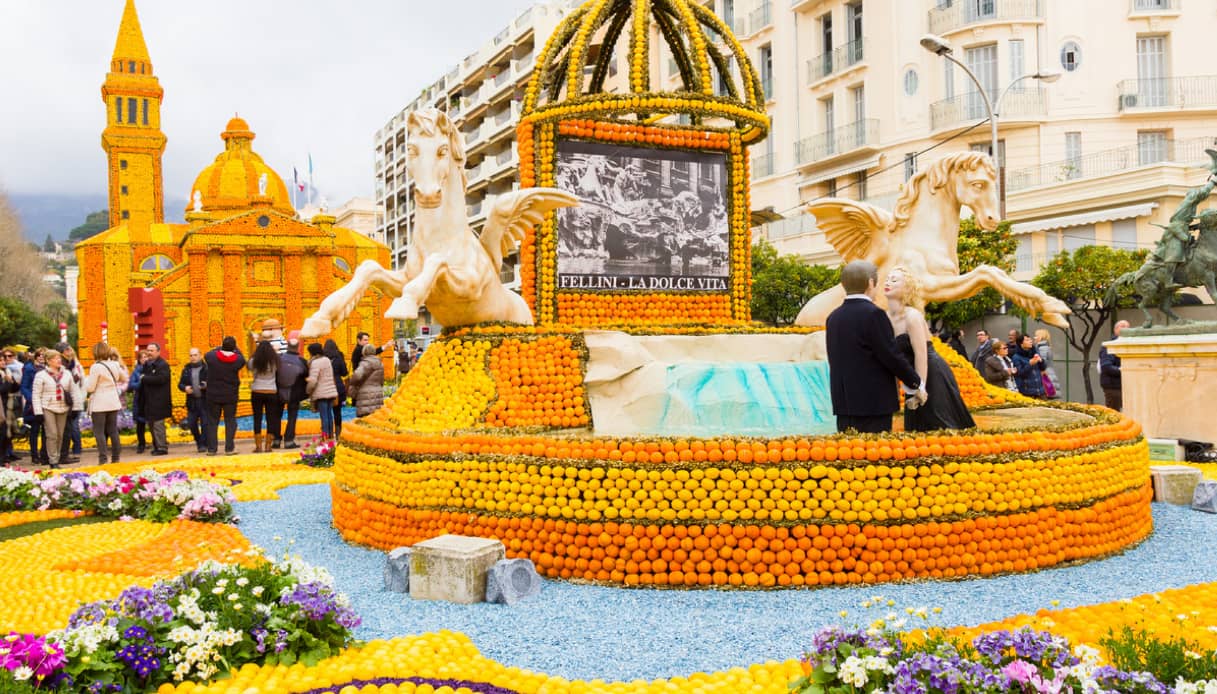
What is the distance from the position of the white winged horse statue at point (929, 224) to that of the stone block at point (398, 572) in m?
4.97

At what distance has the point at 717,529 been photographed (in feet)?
Result: 18.7

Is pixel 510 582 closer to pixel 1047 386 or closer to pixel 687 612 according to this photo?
pixel 687 612

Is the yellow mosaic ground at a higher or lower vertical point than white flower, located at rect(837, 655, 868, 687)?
lower

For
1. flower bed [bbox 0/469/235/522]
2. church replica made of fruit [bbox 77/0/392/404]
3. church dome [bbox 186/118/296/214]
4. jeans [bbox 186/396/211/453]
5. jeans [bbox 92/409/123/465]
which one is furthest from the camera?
church dome [bbox 186/118/296/214]

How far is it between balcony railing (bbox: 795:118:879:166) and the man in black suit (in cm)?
2552

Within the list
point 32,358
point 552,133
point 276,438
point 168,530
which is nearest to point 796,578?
point 168,530

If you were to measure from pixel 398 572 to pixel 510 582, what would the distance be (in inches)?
31.7

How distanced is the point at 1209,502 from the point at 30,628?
8.72 metres

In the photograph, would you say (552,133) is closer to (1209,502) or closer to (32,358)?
(1209,502)

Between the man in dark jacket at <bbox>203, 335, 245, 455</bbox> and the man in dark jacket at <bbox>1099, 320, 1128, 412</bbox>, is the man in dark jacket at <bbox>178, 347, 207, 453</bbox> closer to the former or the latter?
the man in dark jacket at <bbox>203, 335, 245, 455</bbox>

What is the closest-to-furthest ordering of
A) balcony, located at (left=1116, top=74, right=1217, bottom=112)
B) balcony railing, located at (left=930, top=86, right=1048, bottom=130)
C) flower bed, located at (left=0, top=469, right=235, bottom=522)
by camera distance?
1. flower bed, located at (left=0, top=469, right=235, bottom=522)
2. balcony, located at (left=1116, top=74, right=1217, bottom=112)
3. balcony railing, located at (left=930, top=86, right=1048, bottom=130)

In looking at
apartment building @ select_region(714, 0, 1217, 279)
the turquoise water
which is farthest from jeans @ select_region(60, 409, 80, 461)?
apartment building @ select_region(714, 0, 1217, 279)

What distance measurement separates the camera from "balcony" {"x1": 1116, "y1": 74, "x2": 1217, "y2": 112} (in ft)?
91.5

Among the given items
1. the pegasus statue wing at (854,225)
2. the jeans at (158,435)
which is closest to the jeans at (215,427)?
the jeans at (158,435)
